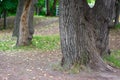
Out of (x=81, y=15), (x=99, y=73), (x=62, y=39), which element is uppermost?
(x=81, y=15)

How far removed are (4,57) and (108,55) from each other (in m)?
3.75

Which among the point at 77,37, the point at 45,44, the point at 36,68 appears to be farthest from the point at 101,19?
the point at 45,44

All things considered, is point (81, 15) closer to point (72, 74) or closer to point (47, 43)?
point (72, 74)

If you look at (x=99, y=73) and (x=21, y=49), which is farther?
(x=21, y=49)

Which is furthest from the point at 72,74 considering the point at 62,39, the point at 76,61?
the point at 62,39

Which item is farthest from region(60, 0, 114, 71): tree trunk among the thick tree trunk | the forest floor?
the thick tree trunk

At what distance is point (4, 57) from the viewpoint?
37.3 feet

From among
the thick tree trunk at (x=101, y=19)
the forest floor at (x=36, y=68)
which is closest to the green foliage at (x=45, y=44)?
the forest floor at (x=36, y=68)

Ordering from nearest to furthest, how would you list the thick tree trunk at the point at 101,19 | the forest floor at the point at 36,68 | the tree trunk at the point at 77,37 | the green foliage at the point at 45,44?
the forest floor at the point at 36,68 → the tree trunk at the point at 77,37 → the thick tree trunk at the point at 101,19 → the green foliage at the point at 45,44

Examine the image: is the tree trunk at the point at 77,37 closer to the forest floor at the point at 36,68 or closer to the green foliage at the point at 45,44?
the forest floor at the point at 36,68

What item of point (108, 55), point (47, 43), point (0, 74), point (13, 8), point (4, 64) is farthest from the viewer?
point (13, 8)

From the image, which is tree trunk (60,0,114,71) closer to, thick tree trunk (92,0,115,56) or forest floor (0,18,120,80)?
forest floor (0,18,120,80)

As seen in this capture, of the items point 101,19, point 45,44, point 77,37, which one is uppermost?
point 101,19

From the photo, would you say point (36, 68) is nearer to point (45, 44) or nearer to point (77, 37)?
point (77, 37)
